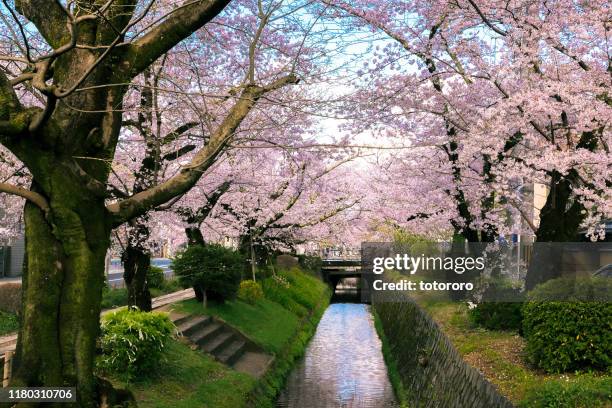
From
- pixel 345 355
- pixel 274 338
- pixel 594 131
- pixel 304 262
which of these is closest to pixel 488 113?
pixel 594 131

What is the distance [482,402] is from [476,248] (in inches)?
361

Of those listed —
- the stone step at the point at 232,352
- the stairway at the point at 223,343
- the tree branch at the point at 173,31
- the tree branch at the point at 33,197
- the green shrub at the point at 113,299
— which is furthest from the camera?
the green shrub at the point at 113,299

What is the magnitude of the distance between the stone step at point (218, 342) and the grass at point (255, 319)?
84 cm

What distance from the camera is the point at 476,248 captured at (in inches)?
776

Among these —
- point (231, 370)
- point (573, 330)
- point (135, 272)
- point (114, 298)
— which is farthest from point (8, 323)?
point (573, 330)

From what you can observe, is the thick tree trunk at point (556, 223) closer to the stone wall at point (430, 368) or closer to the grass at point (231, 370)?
the stone wall at point (430, 368)

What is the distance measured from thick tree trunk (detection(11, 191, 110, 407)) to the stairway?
8.55 m

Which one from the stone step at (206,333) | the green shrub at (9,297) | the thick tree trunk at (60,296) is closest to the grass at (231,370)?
the stone step at (206,333)

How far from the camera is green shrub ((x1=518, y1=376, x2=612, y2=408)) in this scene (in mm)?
8555

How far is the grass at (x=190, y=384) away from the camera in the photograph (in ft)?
40.7

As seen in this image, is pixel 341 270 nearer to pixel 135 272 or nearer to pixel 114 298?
pixel 114 298

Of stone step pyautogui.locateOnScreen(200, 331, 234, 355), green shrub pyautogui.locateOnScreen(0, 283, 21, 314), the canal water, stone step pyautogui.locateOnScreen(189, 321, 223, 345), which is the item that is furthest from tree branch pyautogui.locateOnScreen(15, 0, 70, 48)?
green shrub pyautogui.locateOnScreen(0, 283, 21, 314)

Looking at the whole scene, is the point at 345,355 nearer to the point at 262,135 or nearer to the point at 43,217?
the point at 262,135

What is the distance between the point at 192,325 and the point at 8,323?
4849 millimetres
